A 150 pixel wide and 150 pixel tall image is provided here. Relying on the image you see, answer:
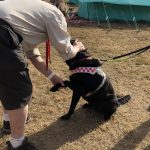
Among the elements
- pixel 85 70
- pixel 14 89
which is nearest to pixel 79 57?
pixel 85 70

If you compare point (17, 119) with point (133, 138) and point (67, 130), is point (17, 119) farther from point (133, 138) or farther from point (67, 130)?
point (133, 138)

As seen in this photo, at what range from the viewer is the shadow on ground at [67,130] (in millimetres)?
4008

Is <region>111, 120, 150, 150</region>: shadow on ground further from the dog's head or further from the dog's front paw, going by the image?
the dog's head

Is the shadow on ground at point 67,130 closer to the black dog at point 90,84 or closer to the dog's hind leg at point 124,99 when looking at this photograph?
the black dog at point 90,84

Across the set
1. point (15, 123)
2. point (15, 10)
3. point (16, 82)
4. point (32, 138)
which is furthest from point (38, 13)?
point (32, 138)

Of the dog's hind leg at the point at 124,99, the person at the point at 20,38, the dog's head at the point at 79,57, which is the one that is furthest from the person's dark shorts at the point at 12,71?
the dog's hind leg at the point at 124,99

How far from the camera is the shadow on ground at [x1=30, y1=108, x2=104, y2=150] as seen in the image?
4008mm

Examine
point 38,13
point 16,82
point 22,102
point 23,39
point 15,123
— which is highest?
point 38,13

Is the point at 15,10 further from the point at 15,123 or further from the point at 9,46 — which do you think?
the point at 15,123

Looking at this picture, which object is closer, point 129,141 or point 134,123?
point 129,141

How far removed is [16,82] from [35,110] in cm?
150

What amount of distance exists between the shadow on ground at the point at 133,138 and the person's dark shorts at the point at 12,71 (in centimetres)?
125

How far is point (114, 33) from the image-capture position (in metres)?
8.54

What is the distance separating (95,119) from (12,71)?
165 centimetres
